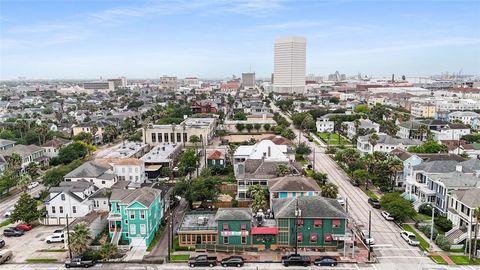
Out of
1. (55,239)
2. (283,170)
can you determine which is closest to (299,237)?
(283,170)

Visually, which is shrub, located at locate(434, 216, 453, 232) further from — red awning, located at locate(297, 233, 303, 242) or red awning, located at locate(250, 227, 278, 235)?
red awning, located at locate(250, 227, 278, 235)

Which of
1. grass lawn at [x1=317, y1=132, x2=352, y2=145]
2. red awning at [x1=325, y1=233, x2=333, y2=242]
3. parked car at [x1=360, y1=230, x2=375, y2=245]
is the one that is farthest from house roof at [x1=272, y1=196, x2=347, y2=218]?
grass lawn at [x1=317, y1=132, x2=352, y2=145]

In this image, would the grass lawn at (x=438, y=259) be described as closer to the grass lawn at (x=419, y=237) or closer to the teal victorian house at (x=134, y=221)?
the grass lawn at (x=419, y=237)

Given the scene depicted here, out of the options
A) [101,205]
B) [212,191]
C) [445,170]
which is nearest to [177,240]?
[212,191]

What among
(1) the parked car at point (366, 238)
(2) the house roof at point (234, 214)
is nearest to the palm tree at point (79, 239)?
(2) the house roof at point (234, 214)

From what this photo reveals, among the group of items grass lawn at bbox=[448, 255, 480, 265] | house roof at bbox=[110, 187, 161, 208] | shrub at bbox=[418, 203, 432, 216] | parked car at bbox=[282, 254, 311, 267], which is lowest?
grass lawn at bbox=[448, 255, 480, 265]
